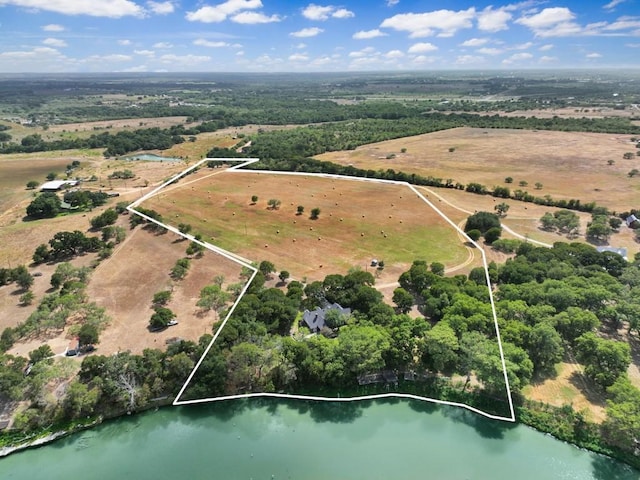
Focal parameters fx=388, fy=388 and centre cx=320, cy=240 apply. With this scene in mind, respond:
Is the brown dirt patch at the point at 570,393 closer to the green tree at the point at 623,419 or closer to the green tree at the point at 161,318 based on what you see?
the green tree at the point at 623,419

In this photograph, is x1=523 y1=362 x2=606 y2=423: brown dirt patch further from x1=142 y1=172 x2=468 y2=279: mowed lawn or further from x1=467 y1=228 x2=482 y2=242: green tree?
x1=467 y1=228 x2=482 y2=242: green tree

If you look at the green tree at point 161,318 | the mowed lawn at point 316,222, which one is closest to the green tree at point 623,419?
the mowed lawn at point 316,222

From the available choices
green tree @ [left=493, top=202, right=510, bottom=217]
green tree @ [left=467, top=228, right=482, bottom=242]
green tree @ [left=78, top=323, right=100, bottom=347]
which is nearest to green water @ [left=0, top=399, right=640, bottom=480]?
green tree @ [left=78, top=323, right=100, bottom=347]

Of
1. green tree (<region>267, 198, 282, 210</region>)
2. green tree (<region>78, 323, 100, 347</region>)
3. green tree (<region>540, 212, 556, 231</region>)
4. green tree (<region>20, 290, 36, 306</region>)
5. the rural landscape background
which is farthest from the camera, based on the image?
green tree (<region>267, 198, 282, 210</region>)

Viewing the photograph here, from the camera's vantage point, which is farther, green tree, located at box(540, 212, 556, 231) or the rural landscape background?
green tree, located at box(540, 212, 556, 231)

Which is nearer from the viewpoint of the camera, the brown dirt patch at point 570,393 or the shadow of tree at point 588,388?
the brown dirt patch at point 570,393

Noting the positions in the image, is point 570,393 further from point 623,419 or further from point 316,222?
point 316,222
